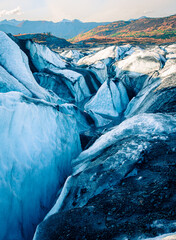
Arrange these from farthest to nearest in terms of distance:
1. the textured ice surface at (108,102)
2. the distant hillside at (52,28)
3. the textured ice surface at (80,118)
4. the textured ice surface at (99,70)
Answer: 1. the distant hillside at (52,28)
2. the textured ice surface at (99,70)
3. the textured ice surface at (108,102)
4. the textured ice surface at (80,118)

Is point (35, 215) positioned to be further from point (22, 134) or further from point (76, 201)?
point (22, 134)

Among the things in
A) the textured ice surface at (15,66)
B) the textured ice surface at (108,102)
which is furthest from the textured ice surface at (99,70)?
the textured ice surface at (15,66)

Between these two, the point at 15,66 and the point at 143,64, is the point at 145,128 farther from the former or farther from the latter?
the point at 143,64

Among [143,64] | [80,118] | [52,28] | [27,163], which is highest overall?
[52,28]

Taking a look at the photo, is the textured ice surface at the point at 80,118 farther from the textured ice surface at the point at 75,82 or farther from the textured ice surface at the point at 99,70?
the textured ice surface at the point at 99,70

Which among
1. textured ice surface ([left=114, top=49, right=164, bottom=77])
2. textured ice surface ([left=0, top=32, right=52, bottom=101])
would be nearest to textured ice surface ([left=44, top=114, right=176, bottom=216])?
textured ice surface ([left=0, top=32, right=52, bottom=101])

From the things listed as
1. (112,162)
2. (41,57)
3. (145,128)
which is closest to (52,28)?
(41,57)
